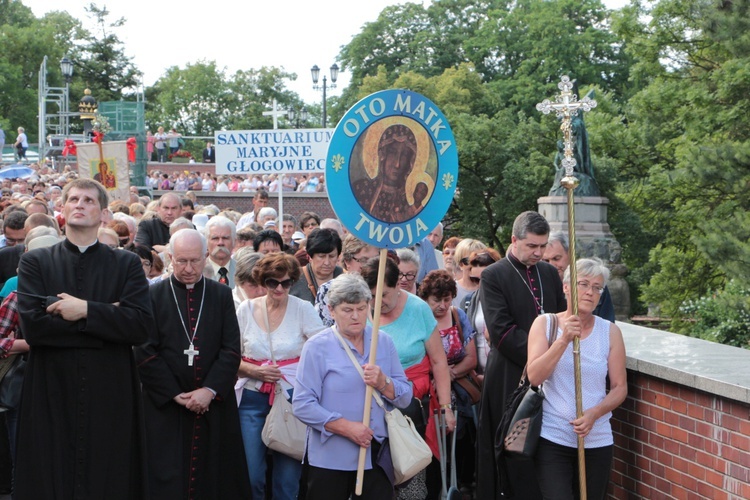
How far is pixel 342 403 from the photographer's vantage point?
19.9ft

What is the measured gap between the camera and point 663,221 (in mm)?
33906

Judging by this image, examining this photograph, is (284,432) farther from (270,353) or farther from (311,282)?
(311,282)

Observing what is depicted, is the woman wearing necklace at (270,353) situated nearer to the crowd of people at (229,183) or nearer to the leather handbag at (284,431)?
the leather handbag at (284,431)

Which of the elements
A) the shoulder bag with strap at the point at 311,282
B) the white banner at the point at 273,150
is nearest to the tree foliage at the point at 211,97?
the white banner at the point at 273,150

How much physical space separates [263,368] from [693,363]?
2.62m

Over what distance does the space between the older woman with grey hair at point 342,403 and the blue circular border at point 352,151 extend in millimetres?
383

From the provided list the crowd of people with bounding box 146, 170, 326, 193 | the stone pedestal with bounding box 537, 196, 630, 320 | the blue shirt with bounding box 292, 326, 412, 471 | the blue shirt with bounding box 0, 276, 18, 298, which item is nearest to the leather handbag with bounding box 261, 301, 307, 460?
the blue shirt with bounding box 292, 326, 412, 471

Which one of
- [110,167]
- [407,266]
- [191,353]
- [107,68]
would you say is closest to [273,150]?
[110,167]

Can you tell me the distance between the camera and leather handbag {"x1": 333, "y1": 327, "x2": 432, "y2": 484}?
6.12 metres

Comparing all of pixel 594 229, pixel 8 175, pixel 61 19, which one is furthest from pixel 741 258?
pixel 61 19

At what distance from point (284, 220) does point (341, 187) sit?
790 centimetres

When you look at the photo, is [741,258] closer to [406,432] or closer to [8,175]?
[406,432]

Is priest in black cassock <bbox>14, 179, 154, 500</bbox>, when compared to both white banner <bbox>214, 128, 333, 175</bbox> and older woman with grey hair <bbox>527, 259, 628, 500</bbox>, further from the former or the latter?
white banner <bbox>214, 128, 333, 175</bbox>

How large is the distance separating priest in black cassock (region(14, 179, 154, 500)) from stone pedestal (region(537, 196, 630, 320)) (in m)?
21.9
